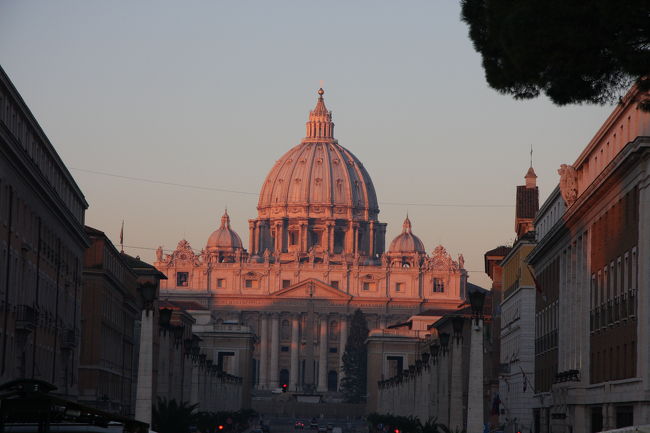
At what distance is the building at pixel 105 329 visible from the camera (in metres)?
77.2

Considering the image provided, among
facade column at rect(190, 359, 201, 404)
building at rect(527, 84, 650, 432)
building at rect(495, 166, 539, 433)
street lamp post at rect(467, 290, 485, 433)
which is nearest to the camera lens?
building at rect(527, 84, 650, 432)

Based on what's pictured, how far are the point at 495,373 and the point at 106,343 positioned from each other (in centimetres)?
2458

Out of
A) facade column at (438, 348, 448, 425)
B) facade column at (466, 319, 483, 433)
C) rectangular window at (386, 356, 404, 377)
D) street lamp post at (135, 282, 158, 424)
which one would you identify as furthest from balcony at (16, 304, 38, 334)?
rectangular window at (386, 356, 404, 377)

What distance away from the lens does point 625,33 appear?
25734mm

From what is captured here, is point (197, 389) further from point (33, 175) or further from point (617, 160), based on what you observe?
point (617, 160)

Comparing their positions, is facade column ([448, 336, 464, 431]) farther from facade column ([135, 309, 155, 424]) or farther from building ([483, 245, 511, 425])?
building ([483, 245, 511, 425])

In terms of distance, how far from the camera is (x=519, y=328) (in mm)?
79438

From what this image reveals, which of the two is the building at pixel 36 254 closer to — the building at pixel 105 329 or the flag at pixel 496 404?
the building at pixel 105 329

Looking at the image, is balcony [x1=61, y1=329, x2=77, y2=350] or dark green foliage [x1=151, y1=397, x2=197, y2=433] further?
balcony [x1=61, y1=329, x2=77, y2=350]

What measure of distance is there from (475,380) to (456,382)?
7318 mm

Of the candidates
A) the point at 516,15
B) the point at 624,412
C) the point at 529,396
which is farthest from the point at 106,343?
the point at 516,15

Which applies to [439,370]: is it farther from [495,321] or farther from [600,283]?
[495,321]

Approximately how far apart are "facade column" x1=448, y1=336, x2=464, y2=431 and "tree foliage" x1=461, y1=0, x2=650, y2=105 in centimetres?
2535

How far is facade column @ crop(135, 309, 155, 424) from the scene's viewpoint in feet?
163
